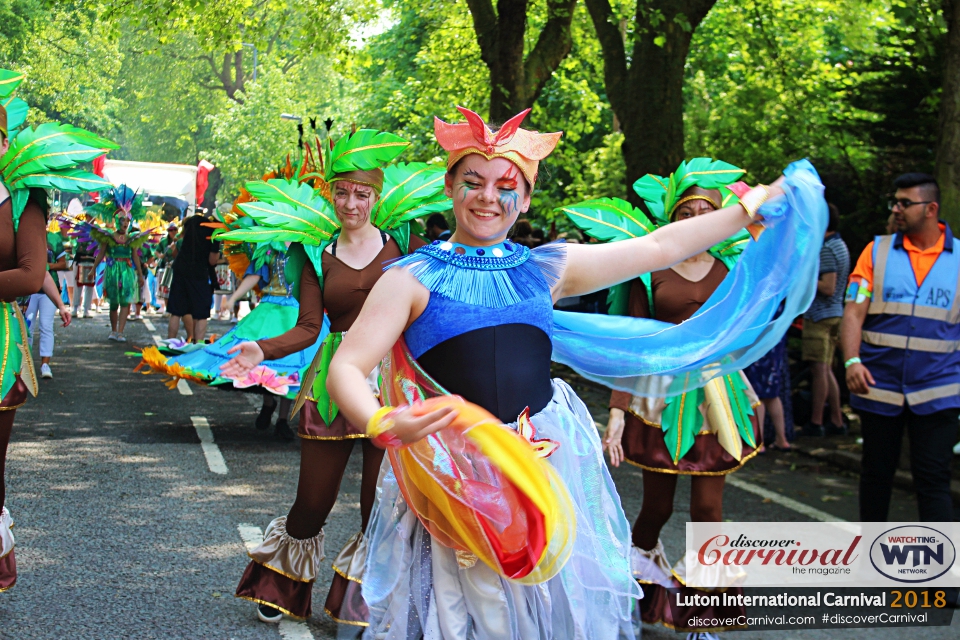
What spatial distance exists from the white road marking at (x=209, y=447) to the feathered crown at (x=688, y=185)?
14.2ft

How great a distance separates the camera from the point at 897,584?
5359mm

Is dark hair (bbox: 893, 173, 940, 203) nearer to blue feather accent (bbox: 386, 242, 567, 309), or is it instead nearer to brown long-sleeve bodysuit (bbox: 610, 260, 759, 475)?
brown long-sleeve bodysuit (bbox: 610, 260, 759, 475)

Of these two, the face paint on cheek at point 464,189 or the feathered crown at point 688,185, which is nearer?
the face paint on cheek at point 464,189

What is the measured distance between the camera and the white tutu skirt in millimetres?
2855

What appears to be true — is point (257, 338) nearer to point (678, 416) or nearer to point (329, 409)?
point (329, 409)

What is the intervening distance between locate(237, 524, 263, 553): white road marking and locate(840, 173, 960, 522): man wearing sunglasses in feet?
11.5

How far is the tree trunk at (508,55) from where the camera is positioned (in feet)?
43.3

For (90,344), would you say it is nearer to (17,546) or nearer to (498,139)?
(17,546)

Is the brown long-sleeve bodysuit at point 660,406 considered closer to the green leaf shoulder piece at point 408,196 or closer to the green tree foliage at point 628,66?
the green leaf shoulder piece at point 408,196

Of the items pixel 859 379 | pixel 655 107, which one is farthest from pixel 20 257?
pixel 655 107

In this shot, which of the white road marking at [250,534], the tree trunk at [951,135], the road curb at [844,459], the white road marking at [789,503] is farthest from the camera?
the road curb at [844,459]

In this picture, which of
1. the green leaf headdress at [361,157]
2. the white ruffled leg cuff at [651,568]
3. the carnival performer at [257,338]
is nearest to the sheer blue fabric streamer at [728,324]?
the white ruffled leg cuff at [651,568]

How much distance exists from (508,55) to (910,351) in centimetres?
876

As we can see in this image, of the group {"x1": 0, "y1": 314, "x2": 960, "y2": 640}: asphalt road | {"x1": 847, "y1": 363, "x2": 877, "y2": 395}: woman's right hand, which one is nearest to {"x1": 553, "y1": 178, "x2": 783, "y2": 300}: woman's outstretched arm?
{"x1": 0, "y1": 314, "x2": 960, "y2": 640}: asphalt road
